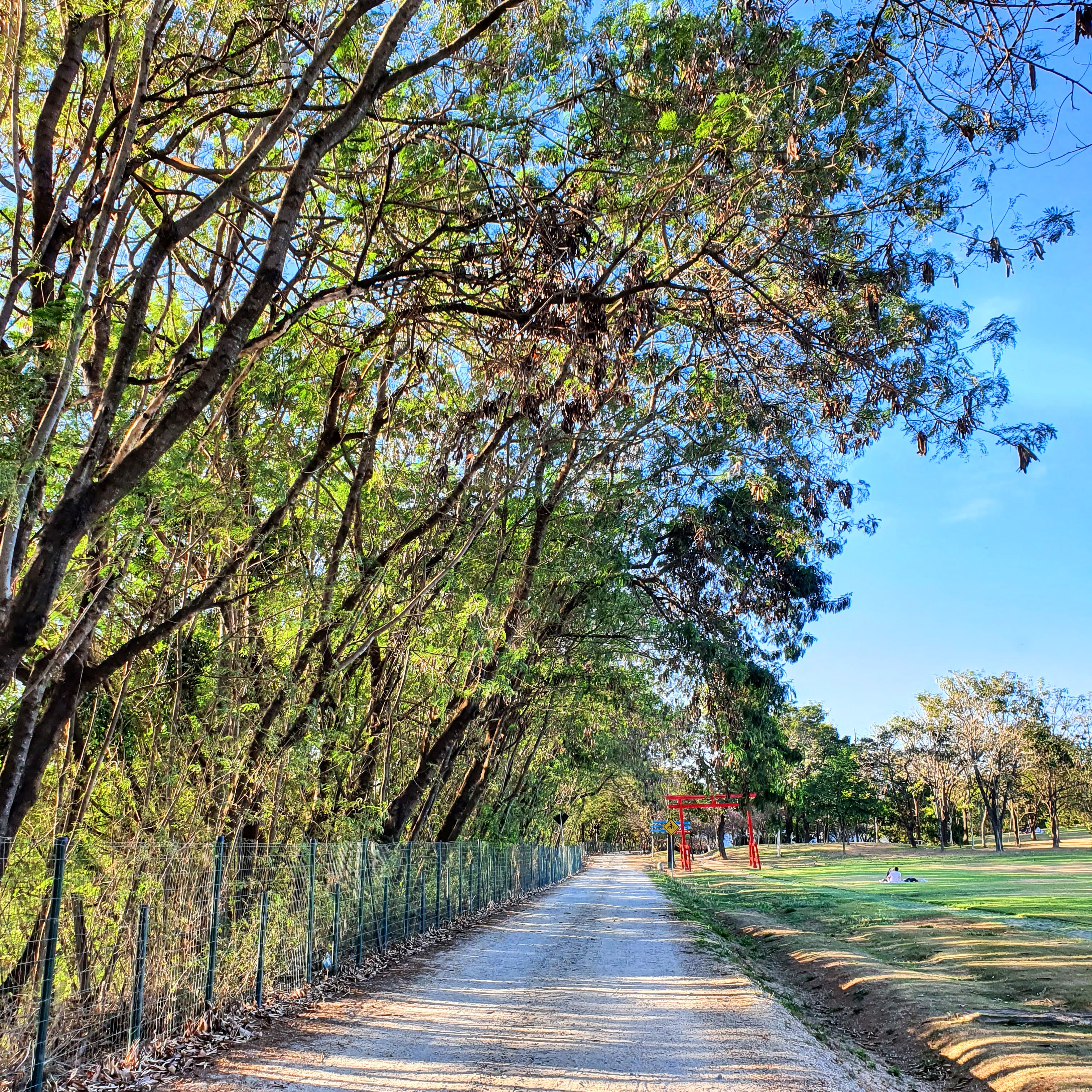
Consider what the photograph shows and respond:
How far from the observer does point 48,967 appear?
17.2ft

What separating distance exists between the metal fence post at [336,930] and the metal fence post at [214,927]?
281 cm

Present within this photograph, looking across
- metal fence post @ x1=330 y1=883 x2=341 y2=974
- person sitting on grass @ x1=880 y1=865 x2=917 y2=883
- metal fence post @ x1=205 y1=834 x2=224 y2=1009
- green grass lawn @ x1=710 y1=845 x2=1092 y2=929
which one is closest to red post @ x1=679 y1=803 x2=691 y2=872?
green grass lawn @ x1=710 y1=845 x2=1092 y2=929

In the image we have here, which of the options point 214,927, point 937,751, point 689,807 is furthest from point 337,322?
point 937,751

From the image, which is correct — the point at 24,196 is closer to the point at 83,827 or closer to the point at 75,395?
the point at 75,395

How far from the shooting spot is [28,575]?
4.98 meters

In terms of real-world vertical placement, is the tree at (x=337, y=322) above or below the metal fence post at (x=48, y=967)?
above

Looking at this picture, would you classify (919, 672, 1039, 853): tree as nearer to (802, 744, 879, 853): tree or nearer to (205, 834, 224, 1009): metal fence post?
(802, 744, 879, 853): tree

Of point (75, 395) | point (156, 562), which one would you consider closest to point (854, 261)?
point (75, 395)

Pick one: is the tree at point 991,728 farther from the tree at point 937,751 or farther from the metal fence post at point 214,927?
the metal fence post at point 214,927

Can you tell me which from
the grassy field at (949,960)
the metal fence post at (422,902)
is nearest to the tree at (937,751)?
the grassy field at (949,960)

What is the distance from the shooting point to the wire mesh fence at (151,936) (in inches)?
215

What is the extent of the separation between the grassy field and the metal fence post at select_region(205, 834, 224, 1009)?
6.40m

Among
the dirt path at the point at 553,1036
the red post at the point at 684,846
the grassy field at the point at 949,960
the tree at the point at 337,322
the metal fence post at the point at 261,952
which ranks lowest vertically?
the red post at the point at 684,846

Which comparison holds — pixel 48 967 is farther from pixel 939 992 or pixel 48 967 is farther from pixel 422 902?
pixel 422 902
